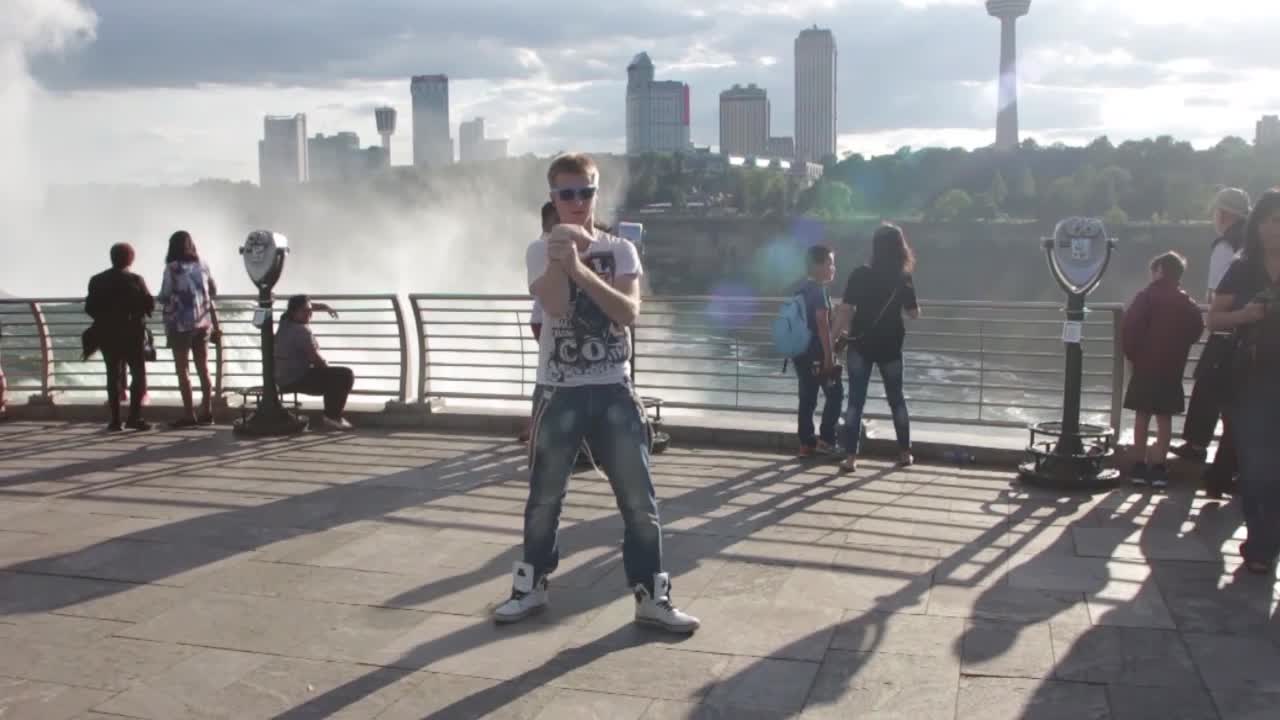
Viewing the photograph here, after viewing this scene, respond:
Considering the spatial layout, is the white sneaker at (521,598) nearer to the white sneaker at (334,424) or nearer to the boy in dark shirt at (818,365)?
the boy in dark shirt at (818,365)

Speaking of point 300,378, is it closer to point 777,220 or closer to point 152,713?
point 152,713

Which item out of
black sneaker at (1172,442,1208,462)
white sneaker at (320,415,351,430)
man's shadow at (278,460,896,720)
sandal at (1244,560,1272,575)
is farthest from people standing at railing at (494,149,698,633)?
white sneaker at (320,415,351,430)

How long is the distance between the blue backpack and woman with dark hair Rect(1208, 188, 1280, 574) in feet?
10.5

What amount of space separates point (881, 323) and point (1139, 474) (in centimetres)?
193

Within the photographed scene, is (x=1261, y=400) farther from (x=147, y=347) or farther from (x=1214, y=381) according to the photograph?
(x=147, y=347)

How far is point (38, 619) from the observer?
17.0ft

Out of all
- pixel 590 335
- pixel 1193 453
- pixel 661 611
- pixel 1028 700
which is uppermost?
pixel 590 335

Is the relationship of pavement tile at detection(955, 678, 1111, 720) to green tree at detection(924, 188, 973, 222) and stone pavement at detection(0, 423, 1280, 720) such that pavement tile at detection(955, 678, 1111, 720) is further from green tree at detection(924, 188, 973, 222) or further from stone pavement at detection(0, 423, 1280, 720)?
green tree at detection(924, 188, 973, 222)

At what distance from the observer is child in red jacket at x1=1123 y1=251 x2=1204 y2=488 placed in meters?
7.66

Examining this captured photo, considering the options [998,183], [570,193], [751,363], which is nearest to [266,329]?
[570,193]

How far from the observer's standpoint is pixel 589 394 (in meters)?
4.76

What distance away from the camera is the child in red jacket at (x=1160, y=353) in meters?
7.66

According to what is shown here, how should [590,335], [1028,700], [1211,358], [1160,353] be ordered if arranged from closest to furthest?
[1028,700], [590,335], [1211,358], [1160,353]

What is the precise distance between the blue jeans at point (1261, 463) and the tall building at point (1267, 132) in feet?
508
